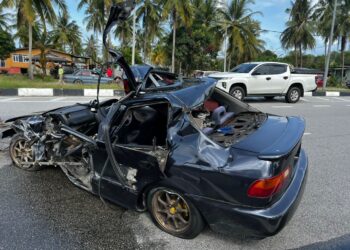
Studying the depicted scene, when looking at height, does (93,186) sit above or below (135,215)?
above

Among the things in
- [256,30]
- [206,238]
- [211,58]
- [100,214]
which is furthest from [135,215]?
[256,30]

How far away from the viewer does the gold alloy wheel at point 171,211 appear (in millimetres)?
2828

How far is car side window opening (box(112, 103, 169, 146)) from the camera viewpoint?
3184 millimetres

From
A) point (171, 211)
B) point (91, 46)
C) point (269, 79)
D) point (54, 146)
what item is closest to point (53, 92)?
point (269, 79)

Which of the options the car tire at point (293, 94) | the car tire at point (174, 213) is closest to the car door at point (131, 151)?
the car tire at point (174, 213)

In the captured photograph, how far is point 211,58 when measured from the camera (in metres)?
33.8

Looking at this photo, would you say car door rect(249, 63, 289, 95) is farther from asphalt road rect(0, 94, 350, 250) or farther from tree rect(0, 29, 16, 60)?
tree rect(0, 29, 16, 60)

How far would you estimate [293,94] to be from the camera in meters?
13.1

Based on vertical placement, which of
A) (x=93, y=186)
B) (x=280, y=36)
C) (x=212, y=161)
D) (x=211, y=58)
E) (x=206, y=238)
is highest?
(x=280, y=36)

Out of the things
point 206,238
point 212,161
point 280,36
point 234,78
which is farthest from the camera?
point 280,36

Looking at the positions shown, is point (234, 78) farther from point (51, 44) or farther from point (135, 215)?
point (51, 44)

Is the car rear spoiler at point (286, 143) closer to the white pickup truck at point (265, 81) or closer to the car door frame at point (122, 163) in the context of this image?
the car door frame at point (122, 163)

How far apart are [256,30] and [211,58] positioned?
21.7 ft

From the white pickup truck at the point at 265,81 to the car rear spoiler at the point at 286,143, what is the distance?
871 centimetres
